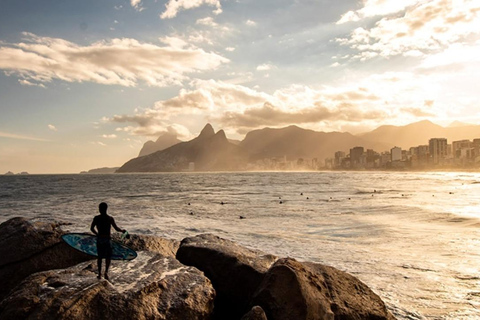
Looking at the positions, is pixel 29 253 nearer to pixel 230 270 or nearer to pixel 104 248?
pixel 104 248

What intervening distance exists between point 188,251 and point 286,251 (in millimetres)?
7585

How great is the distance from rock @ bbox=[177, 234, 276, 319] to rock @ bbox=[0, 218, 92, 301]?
372 centimetres

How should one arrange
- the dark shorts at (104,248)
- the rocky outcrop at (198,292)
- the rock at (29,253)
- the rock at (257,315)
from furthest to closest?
1. the rock at (29,253)
2. the dark shorts at (104,248)
3. the rocky outcrop at (198,292)
4. the rock at (257,315)

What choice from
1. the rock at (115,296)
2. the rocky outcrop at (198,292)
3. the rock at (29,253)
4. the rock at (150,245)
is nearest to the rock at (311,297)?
the rocky outcrop at (198,292)

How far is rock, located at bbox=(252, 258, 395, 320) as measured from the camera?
6.75m

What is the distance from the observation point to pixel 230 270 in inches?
352

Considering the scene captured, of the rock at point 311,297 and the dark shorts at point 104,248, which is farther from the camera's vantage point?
the dark shorts at point 104,248

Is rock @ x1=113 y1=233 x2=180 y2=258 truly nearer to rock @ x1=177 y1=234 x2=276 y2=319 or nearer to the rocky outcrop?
rock @ x1=177 y1=234 x2=276 y2=319

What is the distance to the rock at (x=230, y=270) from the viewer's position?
865cm

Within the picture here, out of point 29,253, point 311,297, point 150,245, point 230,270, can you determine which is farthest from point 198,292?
point 29,253

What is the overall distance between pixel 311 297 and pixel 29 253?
28.7 ft

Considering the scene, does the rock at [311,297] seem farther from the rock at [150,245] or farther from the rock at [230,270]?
the rock at [150,245]

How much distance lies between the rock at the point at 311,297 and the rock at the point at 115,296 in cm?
138

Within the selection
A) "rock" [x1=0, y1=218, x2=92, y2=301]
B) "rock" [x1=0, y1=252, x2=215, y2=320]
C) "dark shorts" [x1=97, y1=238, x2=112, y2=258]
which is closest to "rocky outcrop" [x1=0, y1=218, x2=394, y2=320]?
"rock" [x1=0, y1=252, x2=215, y2=320]
